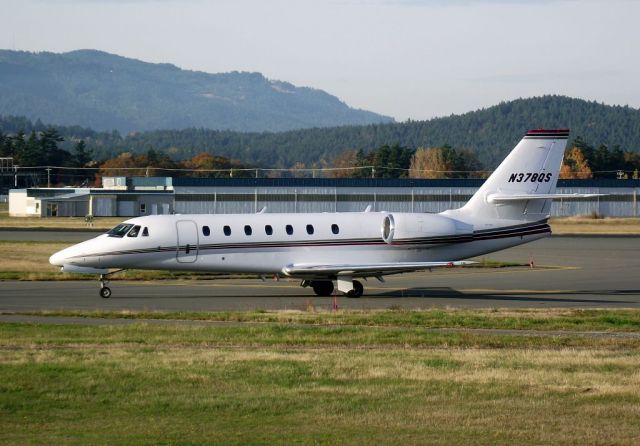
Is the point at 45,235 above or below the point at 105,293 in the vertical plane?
below

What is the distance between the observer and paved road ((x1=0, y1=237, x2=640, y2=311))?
31.9 metres

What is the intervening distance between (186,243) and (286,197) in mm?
66886

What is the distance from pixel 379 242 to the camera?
35250mm

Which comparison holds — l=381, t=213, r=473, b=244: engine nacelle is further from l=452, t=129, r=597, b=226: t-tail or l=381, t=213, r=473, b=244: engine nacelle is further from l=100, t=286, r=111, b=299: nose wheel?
l=100, t=286, r=111, b=299: nose wheel

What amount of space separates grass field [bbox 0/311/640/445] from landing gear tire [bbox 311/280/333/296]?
35.1 ft

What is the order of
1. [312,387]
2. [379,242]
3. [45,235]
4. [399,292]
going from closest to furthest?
1. [312,387]
2. [379,242]
3. [399,292]
4. [45,235]

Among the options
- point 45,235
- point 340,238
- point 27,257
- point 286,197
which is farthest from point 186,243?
point 286,197

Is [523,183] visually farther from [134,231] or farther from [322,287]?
[134,231]

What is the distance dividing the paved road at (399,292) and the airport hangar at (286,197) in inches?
2006

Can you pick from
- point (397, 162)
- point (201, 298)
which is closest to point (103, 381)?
point (201, 298)

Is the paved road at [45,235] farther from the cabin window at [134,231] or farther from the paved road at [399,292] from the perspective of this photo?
the cabin window at [134,231]

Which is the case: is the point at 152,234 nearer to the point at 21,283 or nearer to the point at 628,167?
the point at 21,283

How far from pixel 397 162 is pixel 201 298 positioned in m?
155

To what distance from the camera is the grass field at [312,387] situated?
1417 centimetres
